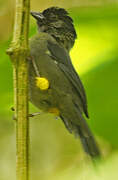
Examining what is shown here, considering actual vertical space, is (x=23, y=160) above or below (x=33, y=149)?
below

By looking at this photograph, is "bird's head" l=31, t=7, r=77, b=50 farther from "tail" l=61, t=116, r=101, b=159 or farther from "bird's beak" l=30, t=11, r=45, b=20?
"tail" l=61, t=116, r=101, b=159

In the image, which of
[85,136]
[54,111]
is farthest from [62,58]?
[85,136]

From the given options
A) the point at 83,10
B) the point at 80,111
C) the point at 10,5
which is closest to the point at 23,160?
the point at 83,10

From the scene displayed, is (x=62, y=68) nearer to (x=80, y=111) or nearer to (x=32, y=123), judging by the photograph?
(x=80, y=111)

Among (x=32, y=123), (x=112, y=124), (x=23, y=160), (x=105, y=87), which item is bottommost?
(x=23, y=160)

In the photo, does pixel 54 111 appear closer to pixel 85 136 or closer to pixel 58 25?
pixel 85 136

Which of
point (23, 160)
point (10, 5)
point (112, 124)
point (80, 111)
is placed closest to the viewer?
point (23, 160)

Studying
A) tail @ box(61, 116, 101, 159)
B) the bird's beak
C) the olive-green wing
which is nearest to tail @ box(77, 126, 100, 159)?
tail @ box(61, 116, 101, 159)
